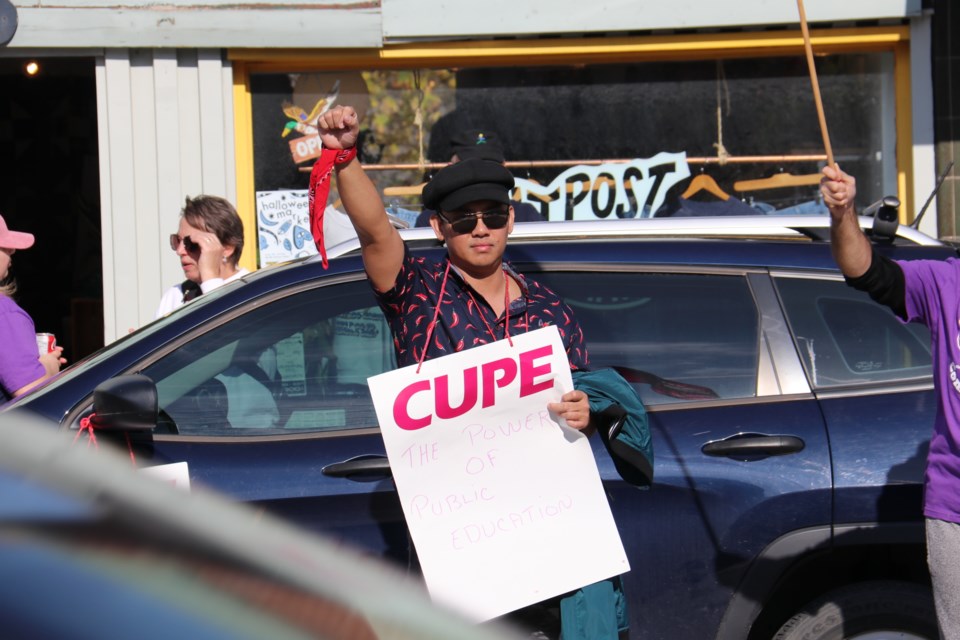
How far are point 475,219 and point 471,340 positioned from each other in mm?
304

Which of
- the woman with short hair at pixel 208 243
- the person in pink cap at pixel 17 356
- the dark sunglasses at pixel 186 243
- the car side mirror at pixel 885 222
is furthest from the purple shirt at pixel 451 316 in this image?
the dark sunglasses at pixel 186 243

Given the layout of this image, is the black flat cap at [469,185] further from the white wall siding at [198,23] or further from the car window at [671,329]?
the white wall siding at [198,23]

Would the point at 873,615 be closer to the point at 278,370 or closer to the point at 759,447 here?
the point at 759,447

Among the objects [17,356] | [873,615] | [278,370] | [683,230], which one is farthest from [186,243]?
[873,615]

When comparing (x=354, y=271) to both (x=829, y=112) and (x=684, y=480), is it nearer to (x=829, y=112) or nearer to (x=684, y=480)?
(x=684, y=480)

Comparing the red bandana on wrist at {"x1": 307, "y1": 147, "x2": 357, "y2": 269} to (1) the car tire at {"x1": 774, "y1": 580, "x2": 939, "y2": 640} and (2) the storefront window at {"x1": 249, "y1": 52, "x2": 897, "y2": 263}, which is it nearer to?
(1) the car tire at {"x1": 774, "y1": 580, "x2": 939, "y2": 640}

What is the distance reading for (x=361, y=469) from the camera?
350 centimetres

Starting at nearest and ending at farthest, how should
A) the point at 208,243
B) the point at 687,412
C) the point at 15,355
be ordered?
the point at 687,412 → the point at 15,355 → the point at 208,243

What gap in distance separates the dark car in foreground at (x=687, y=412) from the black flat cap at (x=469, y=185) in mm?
782

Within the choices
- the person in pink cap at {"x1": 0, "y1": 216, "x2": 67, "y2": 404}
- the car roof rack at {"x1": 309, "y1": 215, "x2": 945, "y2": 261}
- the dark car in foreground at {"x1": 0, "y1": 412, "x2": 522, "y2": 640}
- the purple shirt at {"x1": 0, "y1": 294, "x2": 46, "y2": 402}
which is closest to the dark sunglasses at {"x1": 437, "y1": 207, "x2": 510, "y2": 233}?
the car roof rack at {"x1": 309, "y1": 215, "x2": 945, "y2": 261}

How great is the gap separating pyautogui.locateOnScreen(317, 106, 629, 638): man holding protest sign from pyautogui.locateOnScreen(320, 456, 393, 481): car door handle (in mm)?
541

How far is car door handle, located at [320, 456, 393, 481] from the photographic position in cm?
349

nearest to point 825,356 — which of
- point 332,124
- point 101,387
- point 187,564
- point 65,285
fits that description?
point 332,124

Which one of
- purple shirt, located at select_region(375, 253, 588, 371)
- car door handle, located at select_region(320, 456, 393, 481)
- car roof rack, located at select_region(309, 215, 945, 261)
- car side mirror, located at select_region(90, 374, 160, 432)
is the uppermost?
car roof rack, located at select_region(309, 215, 945, 261)
